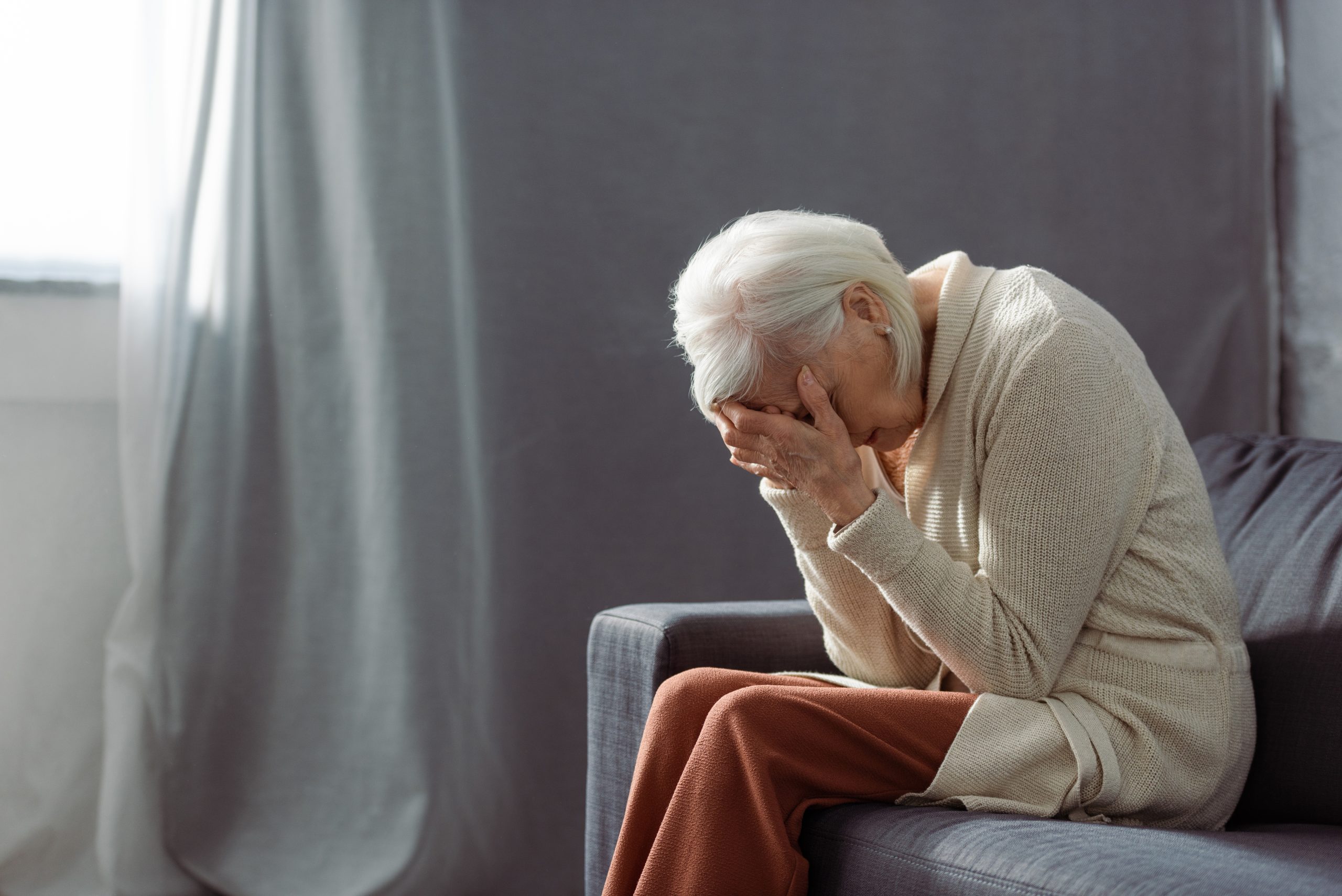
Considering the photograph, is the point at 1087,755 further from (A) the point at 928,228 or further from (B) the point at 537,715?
(A) the point at 928,228

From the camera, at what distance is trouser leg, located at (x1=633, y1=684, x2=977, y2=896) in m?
1.01

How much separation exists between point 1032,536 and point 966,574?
0.24ft

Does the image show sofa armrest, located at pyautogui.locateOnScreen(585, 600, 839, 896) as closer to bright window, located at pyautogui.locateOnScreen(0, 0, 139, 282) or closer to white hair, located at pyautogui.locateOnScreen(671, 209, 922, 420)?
white hair, located at pyautogui.locateOnScreen(671, 209, 922, 420)

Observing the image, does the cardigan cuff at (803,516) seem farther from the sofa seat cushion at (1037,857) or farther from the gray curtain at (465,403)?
the gray curtain at (465,403)

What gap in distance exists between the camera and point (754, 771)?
104 cm

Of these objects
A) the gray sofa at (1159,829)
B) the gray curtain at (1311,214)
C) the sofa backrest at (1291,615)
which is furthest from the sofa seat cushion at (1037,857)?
the gray curtain at (1311,214)

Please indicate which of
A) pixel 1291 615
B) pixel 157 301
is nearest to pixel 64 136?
pixel 157 301

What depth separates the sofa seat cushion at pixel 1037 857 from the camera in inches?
34.3

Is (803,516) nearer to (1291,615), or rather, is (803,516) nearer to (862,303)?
(862,303)

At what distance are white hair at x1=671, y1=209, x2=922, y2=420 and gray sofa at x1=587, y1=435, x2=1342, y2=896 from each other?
13.4 inches

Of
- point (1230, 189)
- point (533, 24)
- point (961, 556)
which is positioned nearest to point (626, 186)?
point (533, 24)

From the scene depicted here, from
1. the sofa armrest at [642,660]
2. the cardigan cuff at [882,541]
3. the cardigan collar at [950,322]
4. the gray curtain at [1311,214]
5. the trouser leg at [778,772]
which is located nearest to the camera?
the trouser leg at [778,772]

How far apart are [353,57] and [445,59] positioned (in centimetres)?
15

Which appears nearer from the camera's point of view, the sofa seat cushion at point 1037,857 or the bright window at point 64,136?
the sofa seat cushion at point 1037,857
